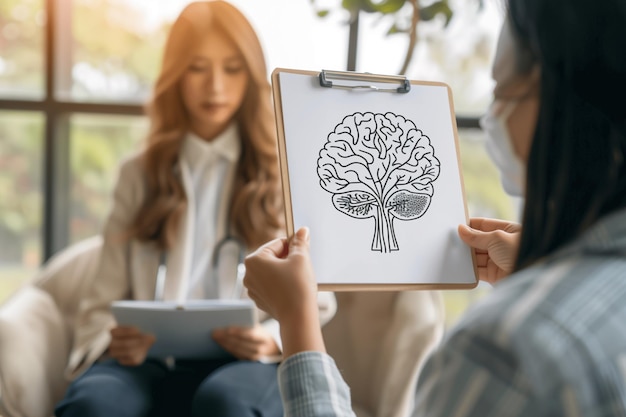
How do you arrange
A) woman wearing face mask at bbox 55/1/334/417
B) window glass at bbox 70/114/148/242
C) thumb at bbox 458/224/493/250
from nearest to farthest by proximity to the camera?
thumb at bbox 458/224/493/250
woman wearing face mask at bbox 55/1/334/417
window glass at bbox 70/114/148/242

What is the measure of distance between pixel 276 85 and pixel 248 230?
2.55ft

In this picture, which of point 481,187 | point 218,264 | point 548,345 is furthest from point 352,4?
point 548,345

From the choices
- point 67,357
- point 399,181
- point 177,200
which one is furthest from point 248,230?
point 399,181

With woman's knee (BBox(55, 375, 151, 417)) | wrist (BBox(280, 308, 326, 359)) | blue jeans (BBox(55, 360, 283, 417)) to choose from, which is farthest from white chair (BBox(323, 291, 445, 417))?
wrist (BBox(280, 308, 326, 359))

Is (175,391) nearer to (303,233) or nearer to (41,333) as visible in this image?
(41,333)

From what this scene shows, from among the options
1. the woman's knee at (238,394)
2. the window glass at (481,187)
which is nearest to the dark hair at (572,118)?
the woman's knee at (238,394)

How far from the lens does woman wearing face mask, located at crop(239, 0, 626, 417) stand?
529 mm

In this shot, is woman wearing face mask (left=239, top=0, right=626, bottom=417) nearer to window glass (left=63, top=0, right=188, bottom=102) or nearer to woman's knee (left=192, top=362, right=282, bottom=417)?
woman's knee (left=192, top=362, right=282, bottom=417)

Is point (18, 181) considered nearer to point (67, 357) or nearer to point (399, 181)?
point (67, 357)

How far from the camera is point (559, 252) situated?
0.61 meters

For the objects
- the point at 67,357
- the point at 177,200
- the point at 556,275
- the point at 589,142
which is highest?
the point at 177,200

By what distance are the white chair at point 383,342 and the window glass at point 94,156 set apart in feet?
3.56

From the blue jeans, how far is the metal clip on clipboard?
0.69m

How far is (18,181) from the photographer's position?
8.59ft
